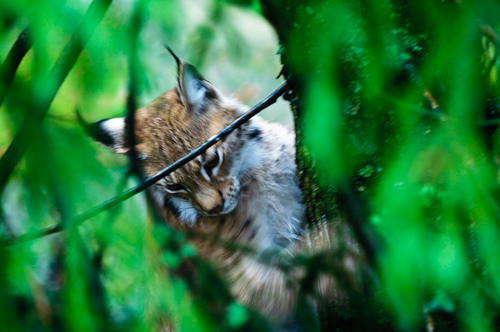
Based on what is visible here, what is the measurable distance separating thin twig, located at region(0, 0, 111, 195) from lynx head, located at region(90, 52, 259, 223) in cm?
58

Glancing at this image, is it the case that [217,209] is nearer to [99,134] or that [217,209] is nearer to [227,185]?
[227,185]

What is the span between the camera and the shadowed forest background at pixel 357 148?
2.36 ft

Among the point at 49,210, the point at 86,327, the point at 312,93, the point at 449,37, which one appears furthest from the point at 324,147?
the point at 49,210

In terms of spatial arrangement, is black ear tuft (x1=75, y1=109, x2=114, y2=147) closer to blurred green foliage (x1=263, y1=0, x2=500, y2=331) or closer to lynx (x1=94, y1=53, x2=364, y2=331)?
lynx (x1=94, y1=53, x2=364, y2=331)

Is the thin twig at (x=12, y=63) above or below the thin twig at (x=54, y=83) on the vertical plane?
above

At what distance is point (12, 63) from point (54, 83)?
6.7 inches

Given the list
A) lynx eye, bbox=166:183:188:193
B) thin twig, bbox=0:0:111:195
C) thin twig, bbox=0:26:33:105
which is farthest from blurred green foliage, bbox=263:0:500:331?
lynx eye, bbox=166:183:188:193

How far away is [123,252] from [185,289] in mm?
299

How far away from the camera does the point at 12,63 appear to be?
3.02 feet

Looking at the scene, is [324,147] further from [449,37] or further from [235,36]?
[235,36]

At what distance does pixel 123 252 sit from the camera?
125cm

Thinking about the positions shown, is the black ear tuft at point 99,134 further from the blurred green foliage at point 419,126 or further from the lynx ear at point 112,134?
the blurred green foliage at point 419,126

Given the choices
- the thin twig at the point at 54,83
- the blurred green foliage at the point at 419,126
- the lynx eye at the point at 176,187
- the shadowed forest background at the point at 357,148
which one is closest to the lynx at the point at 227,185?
the lynx eye at the point at 176,187

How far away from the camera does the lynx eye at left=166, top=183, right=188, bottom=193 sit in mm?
1602
